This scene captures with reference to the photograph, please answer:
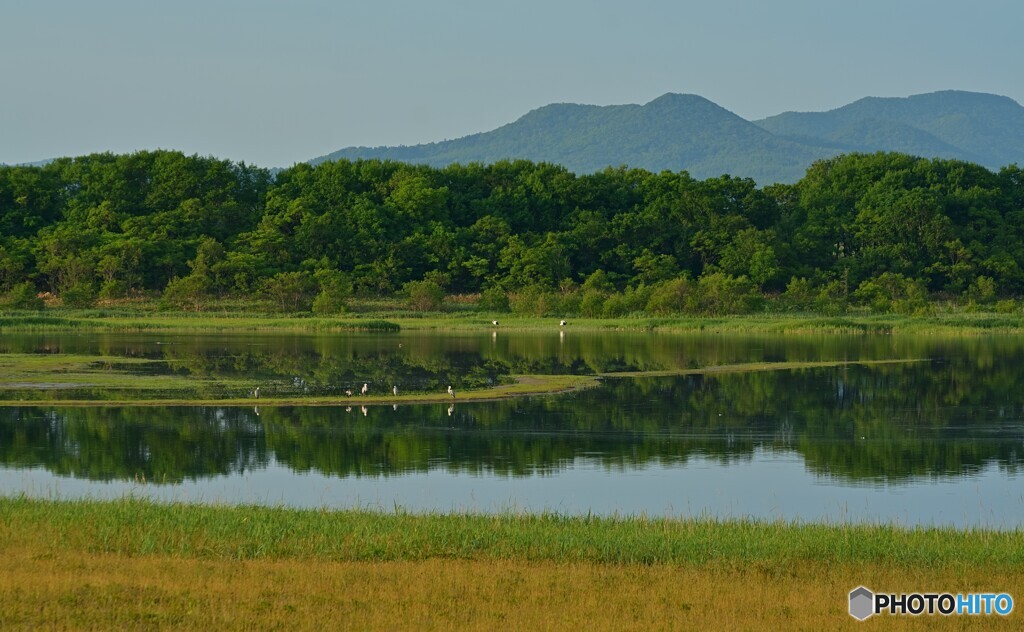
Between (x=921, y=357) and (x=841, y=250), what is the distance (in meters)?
59.1

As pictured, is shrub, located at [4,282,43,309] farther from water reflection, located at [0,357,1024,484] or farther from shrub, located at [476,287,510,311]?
water reflection, located at [0,357,1024,484]

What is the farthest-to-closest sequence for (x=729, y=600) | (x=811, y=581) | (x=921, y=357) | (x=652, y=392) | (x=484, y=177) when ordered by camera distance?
(x=484, y=177)
(x=921, y=357)
(x=652, y=392)
(x=811, y=581)
(x=729, y=600)

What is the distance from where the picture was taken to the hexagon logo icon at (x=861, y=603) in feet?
33.9

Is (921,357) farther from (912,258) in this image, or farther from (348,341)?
(912,258)

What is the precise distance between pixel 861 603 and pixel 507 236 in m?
83.8

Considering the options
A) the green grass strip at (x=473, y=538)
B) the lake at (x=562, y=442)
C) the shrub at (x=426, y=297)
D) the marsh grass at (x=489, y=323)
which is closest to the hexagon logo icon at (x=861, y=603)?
the green grass strip at (x=473, y=538)

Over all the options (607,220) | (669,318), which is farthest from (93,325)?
(607,220)

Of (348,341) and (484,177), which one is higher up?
(484,177)

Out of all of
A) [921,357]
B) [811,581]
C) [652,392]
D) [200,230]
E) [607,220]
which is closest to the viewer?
[811,581]

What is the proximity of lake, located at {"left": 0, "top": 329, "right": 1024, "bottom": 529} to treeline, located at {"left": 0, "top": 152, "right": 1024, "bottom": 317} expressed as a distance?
40.6m

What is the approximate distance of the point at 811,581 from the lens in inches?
457

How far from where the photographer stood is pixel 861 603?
10508 mm

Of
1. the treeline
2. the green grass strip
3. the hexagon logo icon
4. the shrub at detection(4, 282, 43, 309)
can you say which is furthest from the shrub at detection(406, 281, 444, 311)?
the hexagon logo icon

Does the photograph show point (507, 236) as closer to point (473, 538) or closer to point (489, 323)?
point (489, 323)
